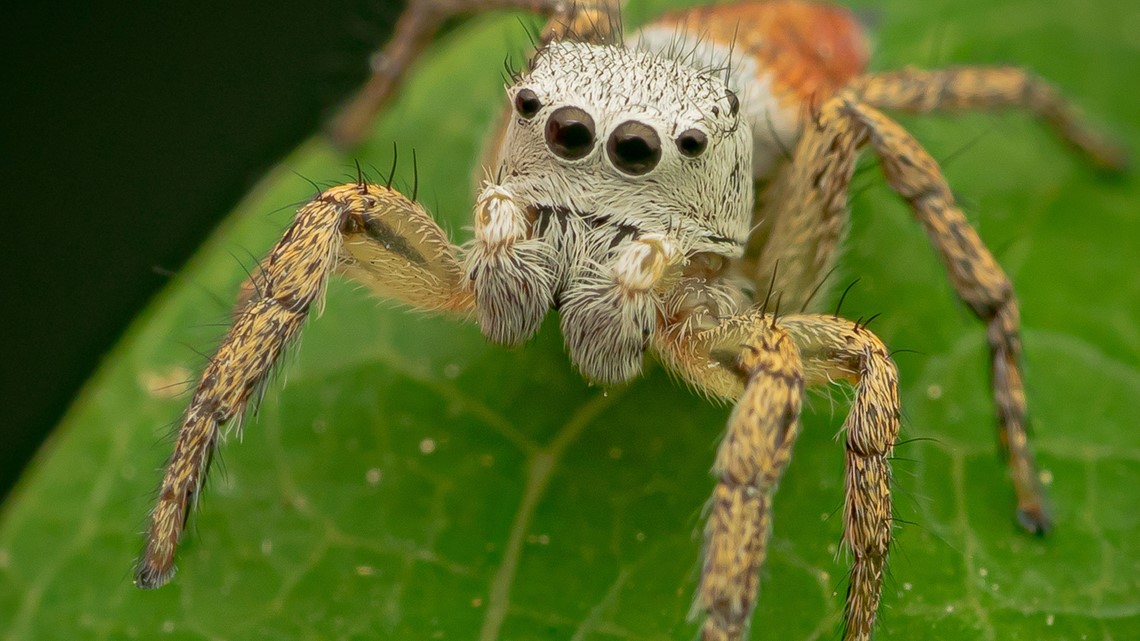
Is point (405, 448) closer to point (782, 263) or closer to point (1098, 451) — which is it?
point (782, 263)

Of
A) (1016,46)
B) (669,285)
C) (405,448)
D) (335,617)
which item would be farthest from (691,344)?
(1016,46)

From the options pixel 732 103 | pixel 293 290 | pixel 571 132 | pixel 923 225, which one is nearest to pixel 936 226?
pixel 923 225

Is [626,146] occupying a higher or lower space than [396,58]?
higher

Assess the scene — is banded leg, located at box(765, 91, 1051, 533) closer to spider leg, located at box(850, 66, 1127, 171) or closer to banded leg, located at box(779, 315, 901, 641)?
spider leg, located at box(850, 66, 1127, 171)

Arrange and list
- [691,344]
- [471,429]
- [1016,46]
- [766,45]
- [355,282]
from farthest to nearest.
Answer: [1016,46]
[766,45]
[471,429]
[355,282]
[691,344]

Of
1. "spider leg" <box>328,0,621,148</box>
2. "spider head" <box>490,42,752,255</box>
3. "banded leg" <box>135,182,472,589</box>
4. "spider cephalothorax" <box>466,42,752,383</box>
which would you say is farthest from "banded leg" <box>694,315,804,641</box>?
"spider leg" <box>328,0,621,148</box>

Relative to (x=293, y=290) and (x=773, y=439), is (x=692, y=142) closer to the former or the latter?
(x=773, y=439)

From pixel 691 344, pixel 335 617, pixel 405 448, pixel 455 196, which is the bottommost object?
pixel 335 617
